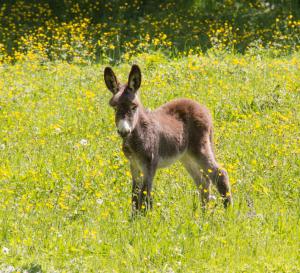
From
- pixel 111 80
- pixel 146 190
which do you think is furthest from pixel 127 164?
pixel 111 80

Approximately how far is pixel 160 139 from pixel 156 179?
2.95 ft

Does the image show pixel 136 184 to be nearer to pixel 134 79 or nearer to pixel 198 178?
pixel 198 178

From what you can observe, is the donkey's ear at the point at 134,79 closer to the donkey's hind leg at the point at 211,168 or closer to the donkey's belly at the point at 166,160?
the donkey's belly at the point at 166,160

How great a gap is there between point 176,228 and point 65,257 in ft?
3.64

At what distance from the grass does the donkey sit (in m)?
0.25

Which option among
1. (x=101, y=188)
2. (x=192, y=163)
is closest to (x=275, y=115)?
(x=192, y=163)

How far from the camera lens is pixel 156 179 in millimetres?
8547

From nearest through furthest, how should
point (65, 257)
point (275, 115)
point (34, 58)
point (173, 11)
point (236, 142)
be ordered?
point (65, 257) → point (236, 142) → point (275, 115) → point (34, 58) → point (173, 11)

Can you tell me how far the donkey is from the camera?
23.5 ft

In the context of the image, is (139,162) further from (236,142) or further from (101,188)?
(236,142)

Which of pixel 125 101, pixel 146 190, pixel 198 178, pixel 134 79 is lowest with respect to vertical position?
pixel 198 178

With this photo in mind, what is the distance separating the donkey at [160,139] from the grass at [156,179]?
0.25 metres

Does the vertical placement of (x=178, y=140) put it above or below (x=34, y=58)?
above

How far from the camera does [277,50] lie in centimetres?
1503
